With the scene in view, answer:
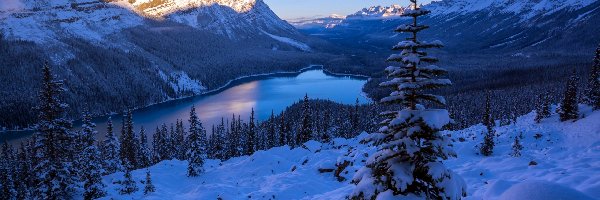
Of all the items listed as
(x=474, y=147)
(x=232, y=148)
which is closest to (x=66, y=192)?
(x=474, y=147)

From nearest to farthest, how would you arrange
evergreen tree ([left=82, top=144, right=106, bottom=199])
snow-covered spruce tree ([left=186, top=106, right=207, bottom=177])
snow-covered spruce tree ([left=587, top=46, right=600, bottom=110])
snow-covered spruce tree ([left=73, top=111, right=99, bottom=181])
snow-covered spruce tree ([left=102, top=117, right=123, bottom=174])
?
snow-covered spruce tree ([left=73, top=111, right=99, bottom=181]), evergreen tree ([left=82, top=144, right=106, bottom=199]), snow-covered spruce tree ([left=186, top=106, right=207, bottom=177]), snow-covered spruce tree ([left=587, top=46, right=600, bottom=110]), snow-covered spruce tree ([left=102, top=117, right=123, bottom=174])

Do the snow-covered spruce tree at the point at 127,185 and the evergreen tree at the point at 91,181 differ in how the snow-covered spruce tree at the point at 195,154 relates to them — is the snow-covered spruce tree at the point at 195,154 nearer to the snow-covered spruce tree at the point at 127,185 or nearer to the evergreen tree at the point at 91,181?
the snow-covered spruce tree at the point at 127,185

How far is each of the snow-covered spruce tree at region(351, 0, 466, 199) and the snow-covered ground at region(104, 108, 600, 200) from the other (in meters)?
3.88

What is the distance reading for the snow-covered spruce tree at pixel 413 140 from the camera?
1002 centimetres

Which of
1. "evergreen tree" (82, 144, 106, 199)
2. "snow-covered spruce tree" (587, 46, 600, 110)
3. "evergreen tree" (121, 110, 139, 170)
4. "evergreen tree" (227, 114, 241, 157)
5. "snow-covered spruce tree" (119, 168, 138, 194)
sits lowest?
"evergreen tree" (227, 114, 241, 157)

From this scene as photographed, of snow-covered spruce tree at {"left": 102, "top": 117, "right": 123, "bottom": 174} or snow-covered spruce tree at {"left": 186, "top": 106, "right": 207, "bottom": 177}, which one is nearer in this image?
snow-covered spruce tree at {"left": 186, "top": 106, "right": 207, "bottom": 177}

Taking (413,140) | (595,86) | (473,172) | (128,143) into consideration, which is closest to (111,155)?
(128,143)

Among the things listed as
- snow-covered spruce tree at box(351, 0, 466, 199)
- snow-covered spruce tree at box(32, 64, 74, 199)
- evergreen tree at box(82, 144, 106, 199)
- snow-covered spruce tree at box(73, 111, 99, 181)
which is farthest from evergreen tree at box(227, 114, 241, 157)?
snow-covered spruce tree at box(351, 0, 466, 199)

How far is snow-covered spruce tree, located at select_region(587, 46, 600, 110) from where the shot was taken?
45.0 meters

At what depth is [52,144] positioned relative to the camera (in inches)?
1005

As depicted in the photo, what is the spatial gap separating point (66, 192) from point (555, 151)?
35902mm

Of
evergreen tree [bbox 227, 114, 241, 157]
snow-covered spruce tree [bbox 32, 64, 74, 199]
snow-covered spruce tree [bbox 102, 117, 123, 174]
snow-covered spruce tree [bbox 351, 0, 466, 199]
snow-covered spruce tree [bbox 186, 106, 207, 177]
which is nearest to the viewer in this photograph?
snow-covered spruce tree [bbox 351, 0, 466, 199]

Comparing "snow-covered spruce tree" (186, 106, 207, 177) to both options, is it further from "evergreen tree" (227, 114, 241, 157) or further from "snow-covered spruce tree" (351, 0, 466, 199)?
"snow-covered spruce tree" (351, 0, 466, 199)

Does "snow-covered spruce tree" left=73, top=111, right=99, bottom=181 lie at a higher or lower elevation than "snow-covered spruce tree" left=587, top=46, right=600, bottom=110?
lower
